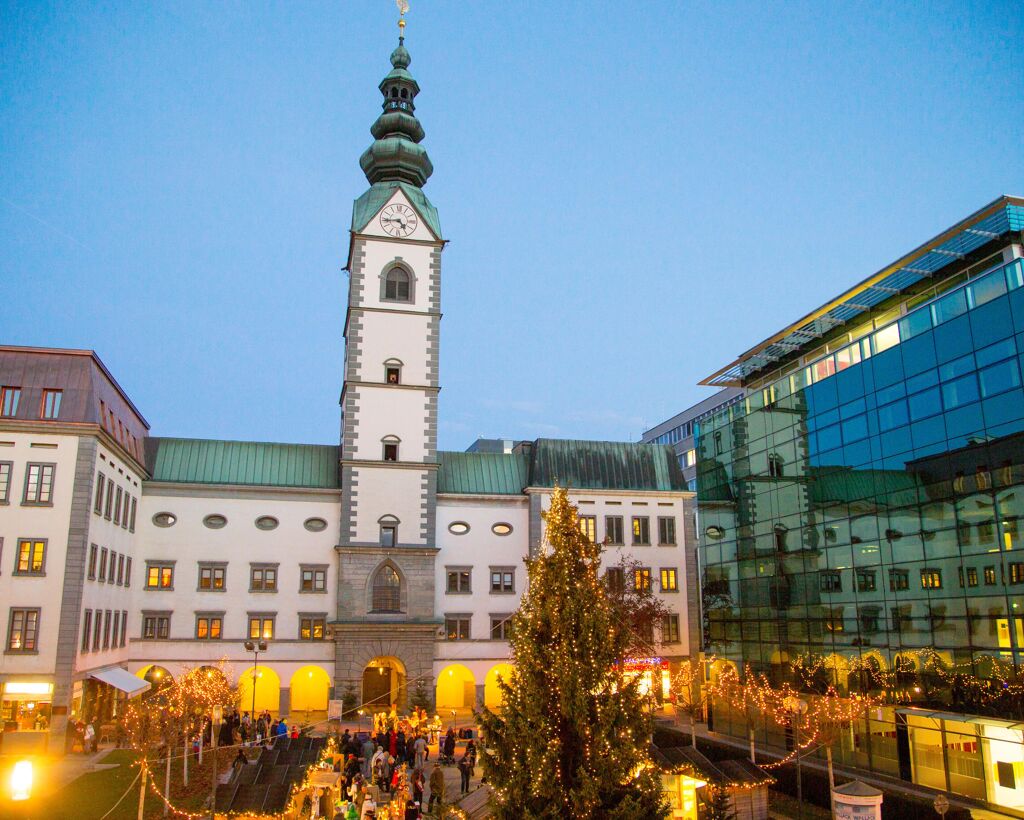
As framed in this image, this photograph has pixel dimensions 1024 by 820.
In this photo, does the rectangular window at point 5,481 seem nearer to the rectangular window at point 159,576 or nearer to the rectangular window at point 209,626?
the rectangular window at point 159,576

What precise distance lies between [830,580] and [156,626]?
3617 cm

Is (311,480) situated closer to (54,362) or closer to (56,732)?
(54,362)

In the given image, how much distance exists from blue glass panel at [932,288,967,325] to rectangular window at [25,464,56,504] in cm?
3842

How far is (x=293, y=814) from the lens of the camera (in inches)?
917

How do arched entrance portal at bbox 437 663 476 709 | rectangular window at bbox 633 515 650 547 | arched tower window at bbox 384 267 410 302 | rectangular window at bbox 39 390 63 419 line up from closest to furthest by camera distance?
rectangular window at bbox 39 390 63 419
arched entrance portal at bbox 437 663 476 709
arched tower window at bbox 384 267 410 302
rectangular window at bbox 633 515 650 547

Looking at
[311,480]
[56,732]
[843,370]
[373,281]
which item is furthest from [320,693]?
[843,370]

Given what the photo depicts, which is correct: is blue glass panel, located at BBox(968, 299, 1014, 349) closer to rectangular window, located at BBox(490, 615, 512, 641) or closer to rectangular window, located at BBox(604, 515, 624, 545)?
rectangular window, located at BBox(604, 515, 624, 545)

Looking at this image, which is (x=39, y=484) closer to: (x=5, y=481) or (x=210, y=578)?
(x=5, y=481)

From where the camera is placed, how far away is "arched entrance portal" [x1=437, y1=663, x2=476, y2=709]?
174ft

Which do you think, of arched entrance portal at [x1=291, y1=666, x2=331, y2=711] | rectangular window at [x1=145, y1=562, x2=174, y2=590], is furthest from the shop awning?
arched entrance portal at [x1=291, y1=666, x2=331, y2=711]

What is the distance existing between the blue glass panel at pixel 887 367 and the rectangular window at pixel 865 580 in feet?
25.7

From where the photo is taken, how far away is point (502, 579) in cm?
5431

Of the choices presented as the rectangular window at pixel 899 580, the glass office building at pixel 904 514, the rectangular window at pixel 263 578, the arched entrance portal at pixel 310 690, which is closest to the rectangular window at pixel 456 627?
the arched entrance portal at pixel 310 690

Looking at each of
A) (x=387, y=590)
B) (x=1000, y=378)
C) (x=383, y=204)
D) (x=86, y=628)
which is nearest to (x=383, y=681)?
(x=387, y=590)
